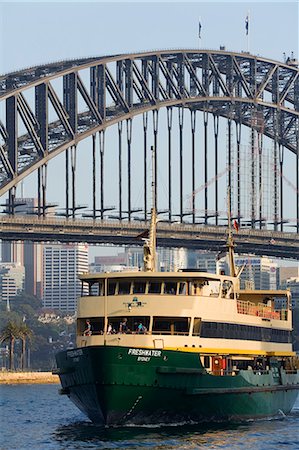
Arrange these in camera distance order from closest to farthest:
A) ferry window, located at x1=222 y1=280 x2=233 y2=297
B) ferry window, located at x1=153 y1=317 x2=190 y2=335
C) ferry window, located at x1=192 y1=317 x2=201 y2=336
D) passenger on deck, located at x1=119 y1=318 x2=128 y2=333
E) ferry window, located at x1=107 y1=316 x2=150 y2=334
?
ferry window, located at x1=107 y1=316 x2=150 y2=334 < passenger on deck, located at x1=119 y1=318 x2=128 y2=333 < ferry window, located at x1=153 y1=317 x2=190 y2=335 < ferry window, located at x1=192 y1=317 x2=201 y2=336 < ferry window, located at x1=222 y1=280 x2=233 y2=297

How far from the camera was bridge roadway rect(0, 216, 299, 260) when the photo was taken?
492ft

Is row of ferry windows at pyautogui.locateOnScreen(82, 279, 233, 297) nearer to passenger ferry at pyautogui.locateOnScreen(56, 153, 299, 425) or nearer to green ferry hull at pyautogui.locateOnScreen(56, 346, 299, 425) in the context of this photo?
passenger ferry at pyautogui.locateOnScreen(56, 153, 299, 425)

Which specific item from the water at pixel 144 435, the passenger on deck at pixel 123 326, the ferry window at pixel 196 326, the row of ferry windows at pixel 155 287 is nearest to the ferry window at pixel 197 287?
the row of ferry windows at pixel 155 287

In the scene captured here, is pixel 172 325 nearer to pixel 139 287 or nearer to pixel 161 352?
pixel 139 287

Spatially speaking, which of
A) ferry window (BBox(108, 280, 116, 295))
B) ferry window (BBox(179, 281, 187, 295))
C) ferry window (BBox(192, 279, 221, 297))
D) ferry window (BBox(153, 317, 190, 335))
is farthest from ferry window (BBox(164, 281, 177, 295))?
ferry window (BBox(108, 280, 116, 295))

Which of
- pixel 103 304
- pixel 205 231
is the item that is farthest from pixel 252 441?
pixel 205 231

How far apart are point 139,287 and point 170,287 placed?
140 centimetres

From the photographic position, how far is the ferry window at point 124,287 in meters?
70.7

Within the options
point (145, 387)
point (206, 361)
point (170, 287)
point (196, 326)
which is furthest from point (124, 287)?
point (145, 387)

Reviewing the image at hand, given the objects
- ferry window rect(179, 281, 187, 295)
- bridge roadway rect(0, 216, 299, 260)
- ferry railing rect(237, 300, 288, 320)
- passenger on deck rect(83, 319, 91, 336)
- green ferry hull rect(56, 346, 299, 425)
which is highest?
bridge roadway rect(0, 216, 299, 260)

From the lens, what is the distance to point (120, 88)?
539 ft

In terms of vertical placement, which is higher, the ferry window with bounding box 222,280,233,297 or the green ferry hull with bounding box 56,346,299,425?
the ferry window with bounding box 222,280,233,297

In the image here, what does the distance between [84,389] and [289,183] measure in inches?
5010

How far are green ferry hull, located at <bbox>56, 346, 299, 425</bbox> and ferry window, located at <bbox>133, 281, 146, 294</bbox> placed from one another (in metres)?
3.82
